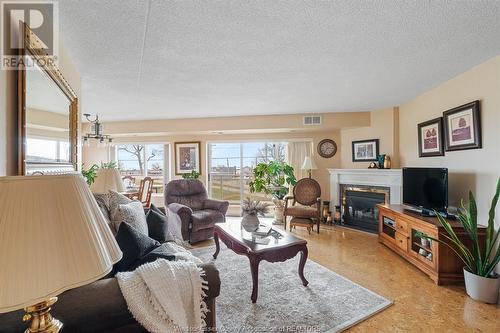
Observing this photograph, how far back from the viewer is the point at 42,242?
1.79ft

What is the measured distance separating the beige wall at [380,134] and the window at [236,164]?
1.52m

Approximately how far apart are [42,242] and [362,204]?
4901mm

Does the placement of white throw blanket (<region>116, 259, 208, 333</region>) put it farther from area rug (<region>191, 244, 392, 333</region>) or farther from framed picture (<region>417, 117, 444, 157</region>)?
framed picture (<region>417, 117, 444, 157</region>)

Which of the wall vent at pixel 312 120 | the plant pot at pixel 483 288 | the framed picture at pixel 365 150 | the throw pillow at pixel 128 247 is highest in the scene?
the wall vent at pixel 312 120

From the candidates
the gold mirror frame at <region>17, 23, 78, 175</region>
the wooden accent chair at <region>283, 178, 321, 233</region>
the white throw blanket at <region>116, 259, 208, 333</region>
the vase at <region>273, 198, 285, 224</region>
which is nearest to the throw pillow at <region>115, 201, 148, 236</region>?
the gold mirror frame at <region>17, 23, 78, 175</region>

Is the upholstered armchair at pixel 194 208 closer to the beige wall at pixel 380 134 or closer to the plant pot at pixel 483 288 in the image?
the beige wall at pixel 380 134

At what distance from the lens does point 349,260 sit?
314 centimetres

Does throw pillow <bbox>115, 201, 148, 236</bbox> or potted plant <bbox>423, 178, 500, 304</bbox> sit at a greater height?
Answer: throw pillow <bbox>115, 201, 148, 236</bbox>

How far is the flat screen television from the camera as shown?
9.34 ft

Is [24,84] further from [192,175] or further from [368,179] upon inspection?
[368,179]

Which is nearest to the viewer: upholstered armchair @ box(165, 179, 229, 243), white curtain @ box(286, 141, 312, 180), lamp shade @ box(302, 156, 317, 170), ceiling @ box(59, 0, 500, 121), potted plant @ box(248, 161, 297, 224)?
ceiling @ box(59, 0, 500, 121)

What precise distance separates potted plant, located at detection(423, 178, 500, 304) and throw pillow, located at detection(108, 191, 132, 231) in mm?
3218

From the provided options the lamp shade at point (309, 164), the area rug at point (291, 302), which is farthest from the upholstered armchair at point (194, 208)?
the lamp shade at point (309, 164)

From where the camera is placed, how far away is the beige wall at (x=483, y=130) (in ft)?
8.16
